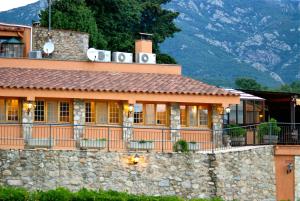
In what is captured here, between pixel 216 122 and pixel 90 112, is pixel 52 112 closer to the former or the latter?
pixel 90 112

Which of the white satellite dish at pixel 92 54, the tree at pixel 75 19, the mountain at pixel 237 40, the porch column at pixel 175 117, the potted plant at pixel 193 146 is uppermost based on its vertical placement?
the mountain at pixel 237 40

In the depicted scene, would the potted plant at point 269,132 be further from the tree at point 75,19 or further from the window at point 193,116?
the tree at point 75,19

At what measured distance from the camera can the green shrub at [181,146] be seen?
105ft

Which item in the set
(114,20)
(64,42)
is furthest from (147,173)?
(114,20)

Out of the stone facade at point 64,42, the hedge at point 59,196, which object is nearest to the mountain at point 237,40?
the stone facade at point 64,42

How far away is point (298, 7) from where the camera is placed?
571 ft

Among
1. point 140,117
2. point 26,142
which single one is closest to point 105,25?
point 140,117

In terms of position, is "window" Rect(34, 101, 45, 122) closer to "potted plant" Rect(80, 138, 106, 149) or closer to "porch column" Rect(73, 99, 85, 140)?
"porch column" Rect(73, 99, 85, 140)

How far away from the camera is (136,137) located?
34625 mm

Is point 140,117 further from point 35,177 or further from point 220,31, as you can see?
point 220,31

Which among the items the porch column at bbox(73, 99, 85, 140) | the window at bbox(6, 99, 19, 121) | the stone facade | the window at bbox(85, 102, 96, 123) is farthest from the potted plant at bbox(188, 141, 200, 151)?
the stone facade

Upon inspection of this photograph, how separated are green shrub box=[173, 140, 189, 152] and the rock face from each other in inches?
37.9

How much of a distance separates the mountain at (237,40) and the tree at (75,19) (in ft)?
224

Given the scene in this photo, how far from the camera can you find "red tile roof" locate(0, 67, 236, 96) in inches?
1357
